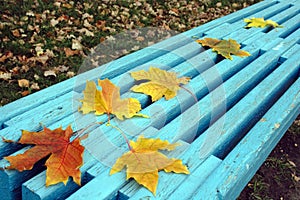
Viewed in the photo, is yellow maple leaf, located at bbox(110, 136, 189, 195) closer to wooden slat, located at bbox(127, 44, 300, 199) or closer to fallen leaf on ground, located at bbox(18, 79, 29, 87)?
wooden slat, located at bbox(127, 44, 300, 199)

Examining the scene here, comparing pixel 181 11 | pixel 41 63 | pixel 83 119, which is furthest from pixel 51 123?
pixel 181 11

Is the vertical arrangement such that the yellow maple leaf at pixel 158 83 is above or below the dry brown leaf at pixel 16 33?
above

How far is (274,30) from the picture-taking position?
255 cm

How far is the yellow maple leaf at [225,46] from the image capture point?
2.12m

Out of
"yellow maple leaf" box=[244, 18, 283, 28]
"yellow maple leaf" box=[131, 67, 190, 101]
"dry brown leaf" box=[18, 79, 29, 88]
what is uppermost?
"yellow maple leaf" box=[131, 67, 190, 101]

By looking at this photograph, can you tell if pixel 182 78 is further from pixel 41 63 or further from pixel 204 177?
pixel 41 63

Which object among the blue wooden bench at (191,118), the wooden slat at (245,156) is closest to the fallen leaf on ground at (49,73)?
the blue wooden bench at (191,118)

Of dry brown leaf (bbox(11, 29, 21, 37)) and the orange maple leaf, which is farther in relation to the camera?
dry brown leaf (bbox(11, 29, 21, 37))

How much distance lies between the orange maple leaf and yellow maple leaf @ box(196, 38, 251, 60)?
1.09 m

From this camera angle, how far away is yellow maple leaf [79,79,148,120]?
4.83 ft

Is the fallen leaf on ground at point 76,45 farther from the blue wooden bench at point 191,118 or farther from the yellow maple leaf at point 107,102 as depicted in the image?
the yellow maple leaf at point 107,102

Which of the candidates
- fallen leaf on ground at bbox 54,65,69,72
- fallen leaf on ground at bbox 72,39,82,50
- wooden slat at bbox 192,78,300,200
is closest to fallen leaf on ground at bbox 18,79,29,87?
fallen leaf on ground at bbox 54,65,69,72

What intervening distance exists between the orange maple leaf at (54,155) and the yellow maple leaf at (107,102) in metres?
0.18

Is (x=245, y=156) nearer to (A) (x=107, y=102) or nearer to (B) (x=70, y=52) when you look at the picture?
(A) (x=107, y=102)
